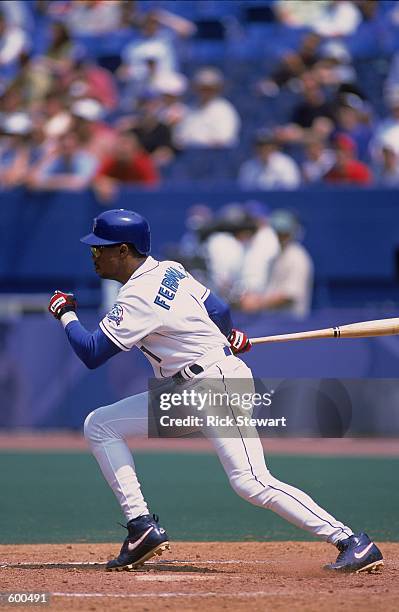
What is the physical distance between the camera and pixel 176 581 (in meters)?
5.20

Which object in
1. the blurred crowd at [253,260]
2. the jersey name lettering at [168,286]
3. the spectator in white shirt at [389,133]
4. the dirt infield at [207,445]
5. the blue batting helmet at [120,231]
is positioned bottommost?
the dirt infield at [207,445]

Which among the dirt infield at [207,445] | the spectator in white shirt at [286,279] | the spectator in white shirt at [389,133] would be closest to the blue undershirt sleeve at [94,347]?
the dirt infield at [207,445]

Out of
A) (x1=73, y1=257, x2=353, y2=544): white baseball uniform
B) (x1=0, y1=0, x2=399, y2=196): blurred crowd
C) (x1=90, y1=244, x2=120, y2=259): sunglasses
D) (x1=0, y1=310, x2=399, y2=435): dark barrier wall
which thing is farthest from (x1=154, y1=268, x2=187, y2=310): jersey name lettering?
(x1=0, y1=0, x2=399, y2=196): blurred crowd

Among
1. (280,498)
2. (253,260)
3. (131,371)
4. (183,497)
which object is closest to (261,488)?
(280,498)

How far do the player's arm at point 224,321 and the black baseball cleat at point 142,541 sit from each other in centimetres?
89

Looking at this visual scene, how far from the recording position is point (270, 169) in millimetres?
12156

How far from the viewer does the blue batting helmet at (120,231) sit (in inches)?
212

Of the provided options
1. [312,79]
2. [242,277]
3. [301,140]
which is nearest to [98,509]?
[242,277]

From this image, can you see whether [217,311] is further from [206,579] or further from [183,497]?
[183,497]

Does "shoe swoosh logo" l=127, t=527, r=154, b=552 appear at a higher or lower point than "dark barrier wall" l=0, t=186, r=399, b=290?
lower

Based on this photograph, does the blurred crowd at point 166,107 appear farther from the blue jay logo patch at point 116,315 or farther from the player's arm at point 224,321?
the blue jay logo patch at point 116,315

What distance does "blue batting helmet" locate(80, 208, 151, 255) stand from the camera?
5.38 meters

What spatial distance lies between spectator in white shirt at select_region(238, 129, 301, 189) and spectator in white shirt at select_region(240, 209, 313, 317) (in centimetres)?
84

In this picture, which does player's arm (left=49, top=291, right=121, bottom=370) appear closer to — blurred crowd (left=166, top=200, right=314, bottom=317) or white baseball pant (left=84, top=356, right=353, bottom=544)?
white baseball pant (left=84, top=356, right=353, bottom=544)
